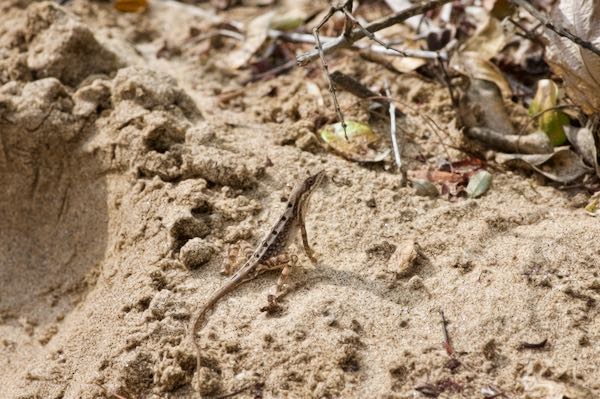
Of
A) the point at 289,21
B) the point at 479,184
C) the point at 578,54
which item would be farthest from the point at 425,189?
the point at 289,21

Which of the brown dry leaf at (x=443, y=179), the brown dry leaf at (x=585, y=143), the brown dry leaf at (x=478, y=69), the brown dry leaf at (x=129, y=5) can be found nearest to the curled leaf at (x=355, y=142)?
the brown dry leaf at (x=443, y=179)

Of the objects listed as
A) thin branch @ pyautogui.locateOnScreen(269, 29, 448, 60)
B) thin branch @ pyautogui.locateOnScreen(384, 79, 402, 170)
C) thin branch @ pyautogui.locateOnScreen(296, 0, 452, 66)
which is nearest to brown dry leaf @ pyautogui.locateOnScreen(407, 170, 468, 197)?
thin branch @ pyautogui.locateOnScreen(384, 79, 402, 170)

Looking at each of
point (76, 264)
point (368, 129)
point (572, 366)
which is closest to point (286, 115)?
point (368, 129)

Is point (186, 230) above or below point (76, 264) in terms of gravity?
above

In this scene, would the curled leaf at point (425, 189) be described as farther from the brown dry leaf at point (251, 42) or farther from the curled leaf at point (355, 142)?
the brown dry leaf at point (251, 42)

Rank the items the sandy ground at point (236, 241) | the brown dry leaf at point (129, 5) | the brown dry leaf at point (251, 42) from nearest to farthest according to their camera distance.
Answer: the sandy ground at point (236, 241) < the brown dry leaf at point (251, 42) < the brown dry leaf at point (129, 5)

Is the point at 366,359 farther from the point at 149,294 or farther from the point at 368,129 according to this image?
the point at 368,129
